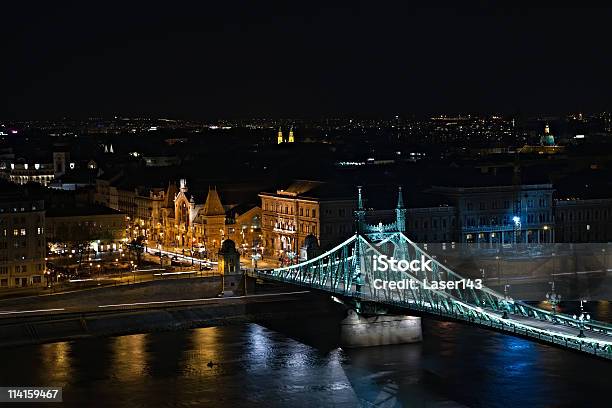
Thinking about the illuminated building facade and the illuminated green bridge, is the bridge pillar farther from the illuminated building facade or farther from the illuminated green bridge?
the illuminated building facade

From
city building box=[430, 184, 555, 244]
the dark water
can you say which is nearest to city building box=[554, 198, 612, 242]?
city building box=[430, 184, 555, 244]

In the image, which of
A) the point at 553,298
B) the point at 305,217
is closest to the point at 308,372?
the point at 553,298

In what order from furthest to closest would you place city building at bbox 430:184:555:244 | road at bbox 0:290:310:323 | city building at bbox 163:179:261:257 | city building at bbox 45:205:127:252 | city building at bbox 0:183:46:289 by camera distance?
city building at bbox 163:179:261:257 < city building at bbox 430:184:555:244 < city building at bbox 45:205:127:252 < city building at bbox 0:183:46:289 < road at bbox 0:290:310:323

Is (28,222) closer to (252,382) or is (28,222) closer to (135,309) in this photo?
(135,309)

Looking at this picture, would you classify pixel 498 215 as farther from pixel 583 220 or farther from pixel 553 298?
pixel 553 298

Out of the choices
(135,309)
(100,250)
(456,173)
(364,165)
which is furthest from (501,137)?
(135,309)

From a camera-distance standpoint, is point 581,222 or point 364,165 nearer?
point 581,222
